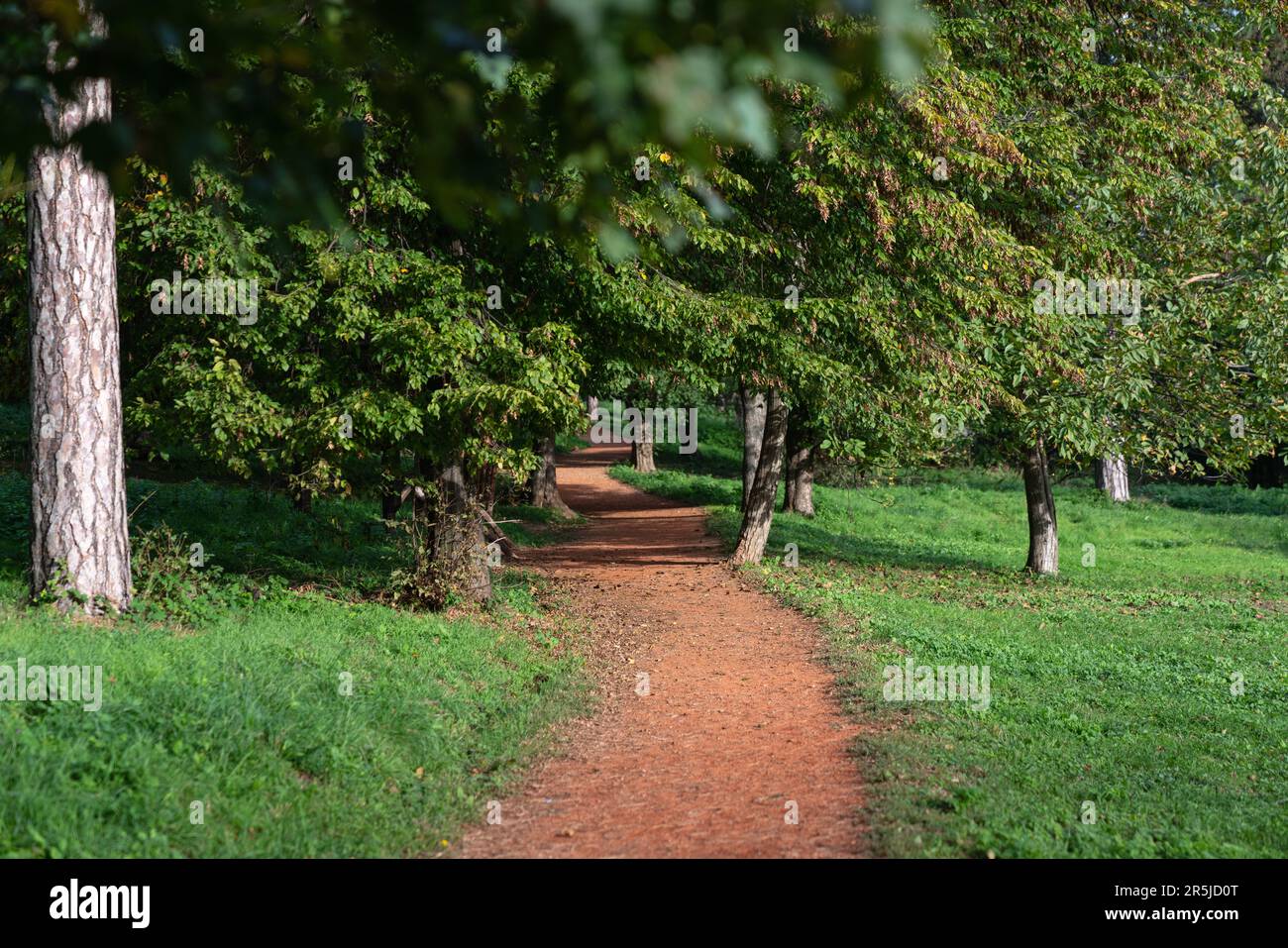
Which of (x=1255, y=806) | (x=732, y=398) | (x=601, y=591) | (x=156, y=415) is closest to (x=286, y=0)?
(x=1255, y=806)

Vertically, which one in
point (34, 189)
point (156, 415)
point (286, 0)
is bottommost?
point (156, 415)

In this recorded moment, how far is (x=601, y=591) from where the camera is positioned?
1606 cm

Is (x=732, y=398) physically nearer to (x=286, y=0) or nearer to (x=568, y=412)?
(x=568, y=412)

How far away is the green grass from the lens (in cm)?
541

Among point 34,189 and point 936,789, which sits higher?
point 34,189

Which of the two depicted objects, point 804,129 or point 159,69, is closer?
point 159,69

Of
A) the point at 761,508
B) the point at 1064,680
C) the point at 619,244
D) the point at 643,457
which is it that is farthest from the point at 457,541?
the point at 643,457

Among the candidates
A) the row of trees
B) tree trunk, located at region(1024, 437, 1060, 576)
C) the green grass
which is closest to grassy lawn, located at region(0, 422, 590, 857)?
the green grass

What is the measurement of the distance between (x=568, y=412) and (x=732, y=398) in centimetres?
4277

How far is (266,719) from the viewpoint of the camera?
6613 millimetres

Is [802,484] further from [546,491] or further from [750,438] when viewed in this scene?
[546,491]

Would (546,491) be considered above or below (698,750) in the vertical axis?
above

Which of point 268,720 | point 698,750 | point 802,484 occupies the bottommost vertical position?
point 698,750

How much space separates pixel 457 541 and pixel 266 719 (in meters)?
5.83
